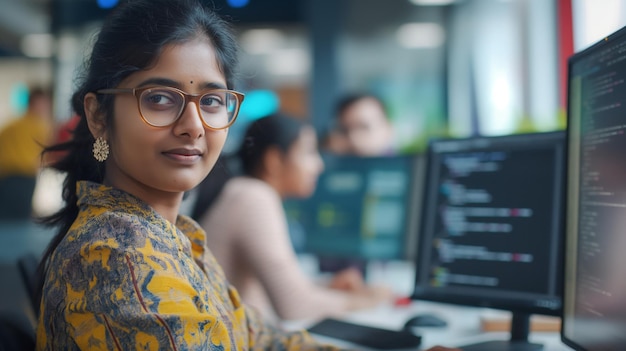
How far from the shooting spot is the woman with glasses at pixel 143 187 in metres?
0.90

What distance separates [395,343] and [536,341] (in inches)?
13.3

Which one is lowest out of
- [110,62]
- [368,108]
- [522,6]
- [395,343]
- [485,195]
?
[395,343]

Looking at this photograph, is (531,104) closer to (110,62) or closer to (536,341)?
(536,341)

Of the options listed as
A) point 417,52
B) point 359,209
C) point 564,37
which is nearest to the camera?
point 359,209

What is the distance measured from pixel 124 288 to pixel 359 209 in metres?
1.72

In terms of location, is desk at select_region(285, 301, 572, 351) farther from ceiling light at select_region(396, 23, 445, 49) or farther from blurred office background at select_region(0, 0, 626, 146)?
ceiling light at select_region(396, 23, 445, 49)

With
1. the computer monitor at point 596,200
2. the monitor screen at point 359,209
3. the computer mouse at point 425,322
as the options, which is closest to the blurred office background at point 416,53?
the monitor screen at point 359,209

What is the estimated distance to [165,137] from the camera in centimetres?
105

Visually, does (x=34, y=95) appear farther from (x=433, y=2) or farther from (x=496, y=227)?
(x=496, y=227)

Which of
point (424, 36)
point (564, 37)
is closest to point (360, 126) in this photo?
point (564, 37)

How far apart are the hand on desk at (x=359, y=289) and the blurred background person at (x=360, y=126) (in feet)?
4.62

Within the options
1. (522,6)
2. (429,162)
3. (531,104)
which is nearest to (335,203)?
(429,162)

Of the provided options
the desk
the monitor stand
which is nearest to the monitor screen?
the desk

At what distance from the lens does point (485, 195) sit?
1.52 m
